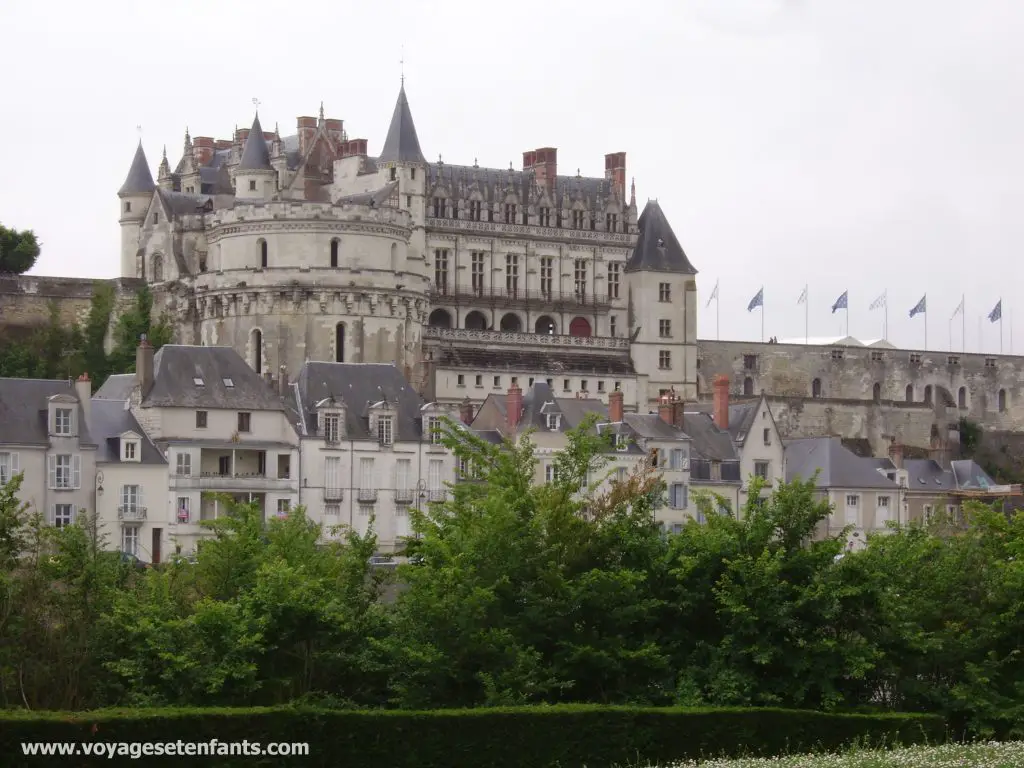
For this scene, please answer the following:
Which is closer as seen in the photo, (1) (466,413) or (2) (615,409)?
(2) (615,409)

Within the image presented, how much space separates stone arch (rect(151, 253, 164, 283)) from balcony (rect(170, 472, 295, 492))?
24.7 metres

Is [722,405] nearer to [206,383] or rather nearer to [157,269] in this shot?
[206,383]

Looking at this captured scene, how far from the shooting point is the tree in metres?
88.6

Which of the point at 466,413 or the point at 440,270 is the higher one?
the point at 440,270

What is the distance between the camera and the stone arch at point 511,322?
94.0 m

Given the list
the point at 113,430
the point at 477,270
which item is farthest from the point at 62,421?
the point at 477,270

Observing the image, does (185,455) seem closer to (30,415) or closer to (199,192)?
Answer: (30,415)

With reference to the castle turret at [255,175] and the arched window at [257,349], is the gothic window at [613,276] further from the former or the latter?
the arched window at [257,349]

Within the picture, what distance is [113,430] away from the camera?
59.9m

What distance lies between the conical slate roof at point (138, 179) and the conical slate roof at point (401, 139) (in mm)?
9527

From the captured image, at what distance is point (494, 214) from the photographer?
308ft

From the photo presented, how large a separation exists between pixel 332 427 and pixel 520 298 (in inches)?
1189

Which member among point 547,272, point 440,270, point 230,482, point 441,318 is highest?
point 547,272

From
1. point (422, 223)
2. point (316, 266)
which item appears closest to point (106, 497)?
point (316, 266)
